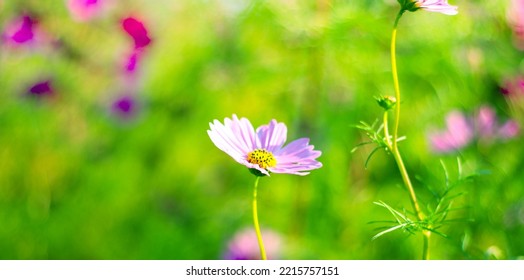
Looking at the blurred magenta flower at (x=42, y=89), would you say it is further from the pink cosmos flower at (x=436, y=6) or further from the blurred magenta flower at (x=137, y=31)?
the pink cosmos flower at (x=436, y=6)

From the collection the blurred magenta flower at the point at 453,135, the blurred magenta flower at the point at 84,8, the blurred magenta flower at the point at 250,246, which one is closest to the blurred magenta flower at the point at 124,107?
the blurred magenta flower at the point at 84,8

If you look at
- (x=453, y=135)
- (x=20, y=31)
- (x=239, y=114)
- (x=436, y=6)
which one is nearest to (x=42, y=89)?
(x=20, y=31)

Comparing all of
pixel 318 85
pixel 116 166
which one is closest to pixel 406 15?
pixel 318 85

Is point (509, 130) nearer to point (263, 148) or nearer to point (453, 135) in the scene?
point (453, 135)

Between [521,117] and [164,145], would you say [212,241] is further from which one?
[521,117]

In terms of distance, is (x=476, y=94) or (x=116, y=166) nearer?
(x=476, y=94)
